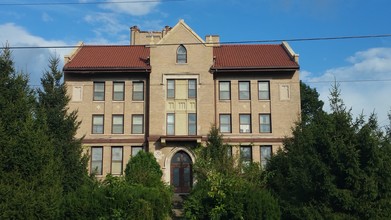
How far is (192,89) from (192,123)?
2.61m

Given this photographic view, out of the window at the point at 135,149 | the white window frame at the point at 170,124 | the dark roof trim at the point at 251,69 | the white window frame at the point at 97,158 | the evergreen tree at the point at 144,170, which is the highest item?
the dark roof trim at the point at 251,69

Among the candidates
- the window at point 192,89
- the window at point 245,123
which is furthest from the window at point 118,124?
the window at point 245,123

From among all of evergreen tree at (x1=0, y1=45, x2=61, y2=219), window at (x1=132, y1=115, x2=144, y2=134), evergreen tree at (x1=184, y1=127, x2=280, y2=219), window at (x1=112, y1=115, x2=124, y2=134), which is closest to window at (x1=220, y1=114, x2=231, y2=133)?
window at (x1=132, y1=115, x2=144, y2=134)

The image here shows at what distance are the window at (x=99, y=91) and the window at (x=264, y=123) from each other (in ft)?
40.1

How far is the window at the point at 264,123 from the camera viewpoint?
110 feet

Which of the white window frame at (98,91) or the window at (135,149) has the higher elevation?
the white window frame at (98,91)

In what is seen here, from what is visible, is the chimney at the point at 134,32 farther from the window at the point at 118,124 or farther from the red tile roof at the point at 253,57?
the window at the point at 118,124

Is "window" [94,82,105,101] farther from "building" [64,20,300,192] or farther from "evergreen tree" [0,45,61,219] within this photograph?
"evergreen tree" [0,45,61,219]

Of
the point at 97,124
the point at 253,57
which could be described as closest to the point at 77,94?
the point at 97,124

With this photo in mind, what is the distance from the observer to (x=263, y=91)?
34.1 m

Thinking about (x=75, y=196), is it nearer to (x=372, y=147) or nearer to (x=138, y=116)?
(x=372, y=147)

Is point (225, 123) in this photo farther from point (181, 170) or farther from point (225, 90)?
point (181, 170)

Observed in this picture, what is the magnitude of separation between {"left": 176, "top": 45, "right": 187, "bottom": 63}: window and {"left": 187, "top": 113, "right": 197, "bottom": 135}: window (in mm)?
4209

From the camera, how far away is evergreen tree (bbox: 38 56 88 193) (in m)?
24.0
